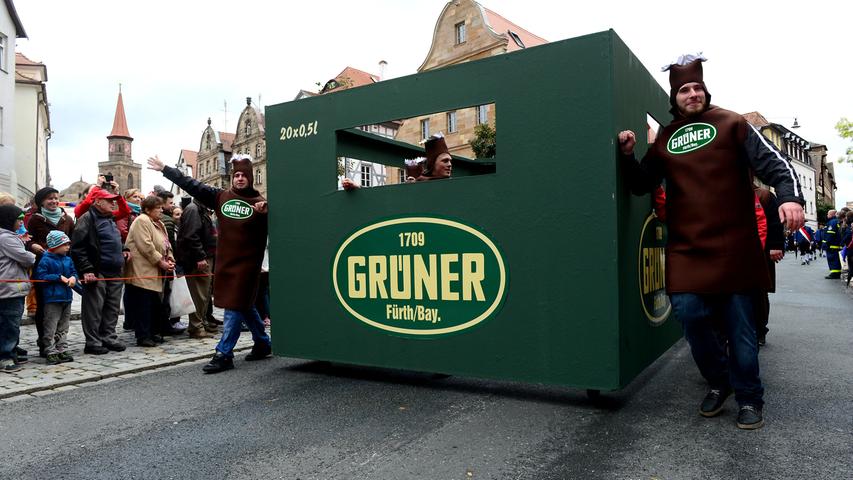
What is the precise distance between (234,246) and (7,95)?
25490mm

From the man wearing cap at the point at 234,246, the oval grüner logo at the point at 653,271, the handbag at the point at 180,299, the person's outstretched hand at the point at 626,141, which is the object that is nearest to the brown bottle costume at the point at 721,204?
the person's outstretched hand at the point at 626,141

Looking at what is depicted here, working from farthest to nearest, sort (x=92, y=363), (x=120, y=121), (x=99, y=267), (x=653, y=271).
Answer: (x=120, y=121)
(x=99, y=267)
(x=92, y=363)
(x=653, y=271)

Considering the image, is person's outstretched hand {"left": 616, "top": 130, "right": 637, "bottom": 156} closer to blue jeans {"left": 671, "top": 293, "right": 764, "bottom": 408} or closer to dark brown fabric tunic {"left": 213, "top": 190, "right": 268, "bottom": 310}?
blue jeans {"left": 671, "top": 293, "right": 764, "bottom": 408}

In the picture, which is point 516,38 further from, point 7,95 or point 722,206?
point 722,206

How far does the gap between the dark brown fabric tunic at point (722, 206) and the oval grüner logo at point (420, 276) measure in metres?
1.14

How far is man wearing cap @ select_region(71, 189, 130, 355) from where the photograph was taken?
5.95 m

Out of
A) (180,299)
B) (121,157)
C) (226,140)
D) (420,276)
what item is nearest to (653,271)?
(420,276)

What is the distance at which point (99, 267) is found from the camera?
6.12 m

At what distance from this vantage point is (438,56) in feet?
108

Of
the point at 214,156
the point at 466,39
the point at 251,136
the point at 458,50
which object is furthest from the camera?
the point at 214,156

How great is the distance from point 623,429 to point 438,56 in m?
32.1

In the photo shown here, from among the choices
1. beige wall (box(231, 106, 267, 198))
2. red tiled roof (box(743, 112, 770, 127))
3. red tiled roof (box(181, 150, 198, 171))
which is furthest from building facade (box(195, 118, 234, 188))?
red tiled roof (box(743, 112, 770, 127))

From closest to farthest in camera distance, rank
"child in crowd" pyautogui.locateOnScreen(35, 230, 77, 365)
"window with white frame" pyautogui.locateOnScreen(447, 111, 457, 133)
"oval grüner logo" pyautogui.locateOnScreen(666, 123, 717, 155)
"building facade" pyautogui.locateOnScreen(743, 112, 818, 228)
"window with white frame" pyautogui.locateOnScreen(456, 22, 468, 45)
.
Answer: "oval grüner logo" pyautogui.locateOnScreen(666, 123, 717, 155) < "child in crowd" pyautogui.locateOnScreen(35, 230, 77, 365) < "window with white frame" pyautogui.locateOnScreen(447, 111, 457, 133) < "window with white frame" pyautogui.locateOnScreen(456, 22, 468, 45) < "building facade" pyautogui.locateOnScreen(743, 112, 818, 228)

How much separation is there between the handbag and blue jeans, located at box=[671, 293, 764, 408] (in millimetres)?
5355
